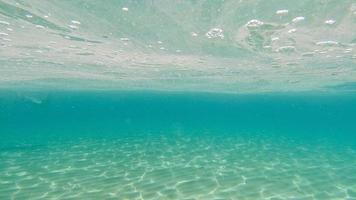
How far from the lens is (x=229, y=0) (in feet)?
39.2

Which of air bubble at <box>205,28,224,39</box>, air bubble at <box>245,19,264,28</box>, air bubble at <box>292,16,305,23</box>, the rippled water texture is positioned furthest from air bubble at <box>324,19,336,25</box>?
air bubble at <box>205,28,224,39</box>

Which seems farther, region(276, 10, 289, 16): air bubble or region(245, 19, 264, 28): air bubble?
region(245, 19, 264, 28): air bubble

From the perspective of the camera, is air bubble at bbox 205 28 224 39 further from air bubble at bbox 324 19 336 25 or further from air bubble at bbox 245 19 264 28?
air bubble at bbox 324 19 336 25

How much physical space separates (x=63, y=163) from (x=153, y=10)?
803cm

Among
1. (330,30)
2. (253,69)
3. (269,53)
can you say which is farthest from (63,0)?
(253,69)

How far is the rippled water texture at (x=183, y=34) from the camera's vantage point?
42.0 ft

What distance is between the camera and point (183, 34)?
16984 millimetres

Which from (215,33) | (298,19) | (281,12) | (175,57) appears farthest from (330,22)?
(175,57)

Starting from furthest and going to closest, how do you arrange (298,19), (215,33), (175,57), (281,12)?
1. (175,57)
2. (215,33)
3. (298,19)
4. (281,12)

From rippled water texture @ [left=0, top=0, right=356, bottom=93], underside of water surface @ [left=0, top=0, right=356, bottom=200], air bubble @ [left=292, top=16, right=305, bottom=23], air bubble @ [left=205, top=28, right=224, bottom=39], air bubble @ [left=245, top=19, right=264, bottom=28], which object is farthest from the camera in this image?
air bubble @ [left=205, top=28, right=224, bottom=39]

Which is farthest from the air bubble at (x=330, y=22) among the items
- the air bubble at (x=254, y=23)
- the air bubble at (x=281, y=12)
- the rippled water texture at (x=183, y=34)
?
the air bubble at (x=254, y=23)

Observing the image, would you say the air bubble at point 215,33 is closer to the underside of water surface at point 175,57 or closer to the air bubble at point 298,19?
the underside of water surface at point 175,57

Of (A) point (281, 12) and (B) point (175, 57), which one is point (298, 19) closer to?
(A) point (281, 12)

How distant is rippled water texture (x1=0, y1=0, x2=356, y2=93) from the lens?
504 inches
